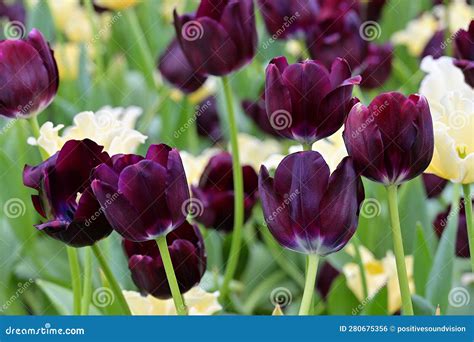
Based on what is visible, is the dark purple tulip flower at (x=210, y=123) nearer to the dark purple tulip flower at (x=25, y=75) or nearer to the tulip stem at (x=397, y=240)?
the dark purple tulip flower at (x=25, y=75)

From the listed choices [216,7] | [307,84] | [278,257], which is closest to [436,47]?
[278,257]

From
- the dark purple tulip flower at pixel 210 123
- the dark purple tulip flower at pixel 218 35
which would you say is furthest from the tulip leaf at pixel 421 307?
the dark purple tulip flower at pixel 210 123

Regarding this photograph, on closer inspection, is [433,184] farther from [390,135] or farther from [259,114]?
[390,135]

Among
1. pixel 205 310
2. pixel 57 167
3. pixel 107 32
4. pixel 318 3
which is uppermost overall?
pixel 107 32

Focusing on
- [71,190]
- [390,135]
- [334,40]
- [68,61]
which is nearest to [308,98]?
[390,135]

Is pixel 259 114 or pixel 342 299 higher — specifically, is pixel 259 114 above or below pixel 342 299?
above

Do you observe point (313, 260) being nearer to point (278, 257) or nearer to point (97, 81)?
point (278, 257)

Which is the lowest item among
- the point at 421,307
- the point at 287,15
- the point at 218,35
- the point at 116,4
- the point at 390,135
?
the point at 421,307
